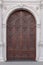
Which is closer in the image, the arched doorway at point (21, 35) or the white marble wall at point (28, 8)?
the white marble wall at point (28, 8)

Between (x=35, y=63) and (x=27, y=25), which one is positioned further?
(x=27, y=25)

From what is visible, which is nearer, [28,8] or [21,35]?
[28,8]

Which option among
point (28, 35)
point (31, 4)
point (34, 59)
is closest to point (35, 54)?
point (34, 59)

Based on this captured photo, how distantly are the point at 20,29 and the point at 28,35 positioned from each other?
1.82 ft

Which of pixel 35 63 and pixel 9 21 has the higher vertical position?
pixel 9 21

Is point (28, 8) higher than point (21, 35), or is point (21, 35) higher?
point (28, 8)

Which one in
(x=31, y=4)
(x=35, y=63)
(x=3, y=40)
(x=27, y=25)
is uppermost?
(x=31, y=4)

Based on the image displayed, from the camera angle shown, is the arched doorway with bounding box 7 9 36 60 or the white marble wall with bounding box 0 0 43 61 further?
the arched doorway with bounding box 7 9 36 60

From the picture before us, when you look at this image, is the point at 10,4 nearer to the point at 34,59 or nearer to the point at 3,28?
the point at 3,28

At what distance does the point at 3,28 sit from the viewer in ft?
40.0

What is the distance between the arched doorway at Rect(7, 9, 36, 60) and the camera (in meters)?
12.4

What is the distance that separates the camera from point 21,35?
40.8 feet

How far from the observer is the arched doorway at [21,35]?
12430 millimetres

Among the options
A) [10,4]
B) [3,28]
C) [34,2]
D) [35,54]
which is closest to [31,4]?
[34,2]
